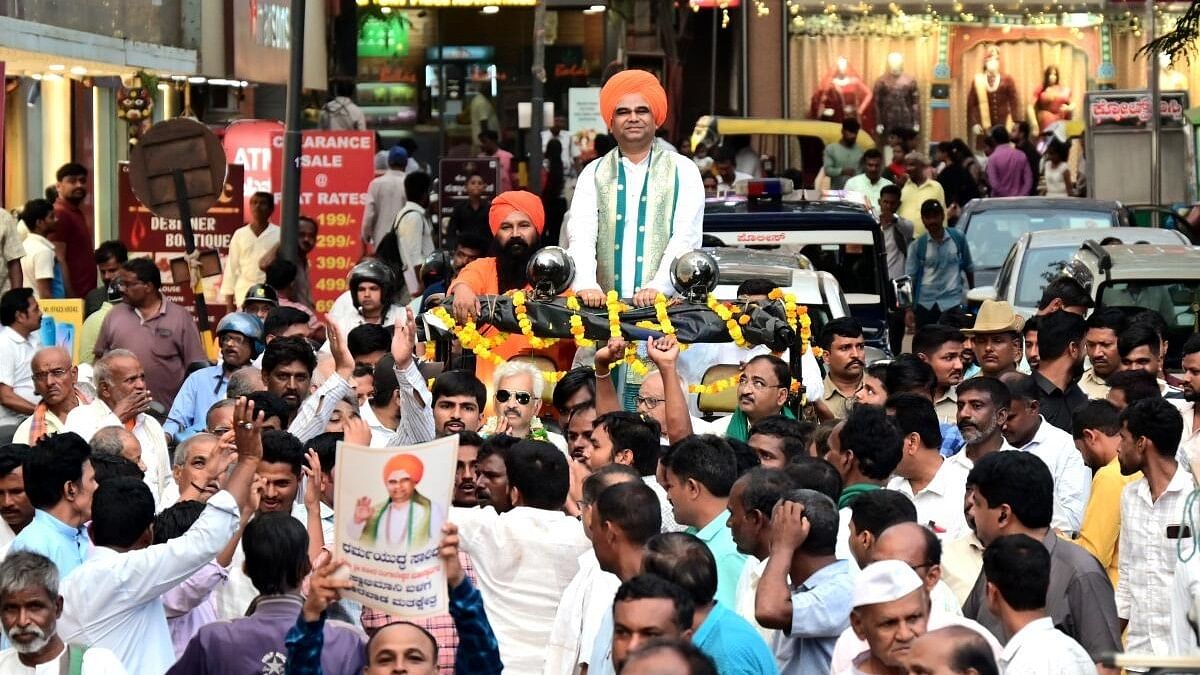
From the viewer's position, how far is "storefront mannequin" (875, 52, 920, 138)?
3656 centimetres

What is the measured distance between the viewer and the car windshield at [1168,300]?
1524cm

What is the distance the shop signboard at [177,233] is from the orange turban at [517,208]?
6311 mm

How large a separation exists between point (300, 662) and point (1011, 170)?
24.3m

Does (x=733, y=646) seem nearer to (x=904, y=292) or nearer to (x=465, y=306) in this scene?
(x=465, y=306)

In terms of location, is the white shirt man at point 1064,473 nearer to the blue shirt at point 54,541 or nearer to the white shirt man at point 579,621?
the white shirt man at point 579,621

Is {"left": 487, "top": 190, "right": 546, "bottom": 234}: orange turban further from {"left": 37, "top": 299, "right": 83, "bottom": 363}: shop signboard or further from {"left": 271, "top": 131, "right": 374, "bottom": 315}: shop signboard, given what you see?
{"left": 271, "top": 131, "right": 374, "bottom": 315}: shop signboard

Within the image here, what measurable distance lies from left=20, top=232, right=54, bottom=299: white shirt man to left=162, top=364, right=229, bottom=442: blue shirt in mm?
5932

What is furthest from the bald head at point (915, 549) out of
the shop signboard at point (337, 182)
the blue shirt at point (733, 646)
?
the shop signboard at point (337, 182)

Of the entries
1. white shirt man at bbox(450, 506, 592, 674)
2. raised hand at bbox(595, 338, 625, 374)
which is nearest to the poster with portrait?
white shirt man at bbox(450, 506, 592, 674)

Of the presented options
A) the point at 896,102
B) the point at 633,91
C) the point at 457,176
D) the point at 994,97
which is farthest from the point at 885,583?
the point at 994,97

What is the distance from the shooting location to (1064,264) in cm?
1730

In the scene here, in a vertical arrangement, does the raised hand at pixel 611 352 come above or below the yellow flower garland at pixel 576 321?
below

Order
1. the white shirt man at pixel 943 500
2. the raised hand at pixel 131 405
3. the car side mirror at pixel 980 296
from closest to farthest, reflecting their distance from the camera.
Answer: the white shirt man at pixel 943 500, the raised hand at pixel 131 405, the car side mirror at pixel 980 296

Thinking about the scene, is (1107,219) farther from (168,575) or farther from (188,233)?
(168,575)
